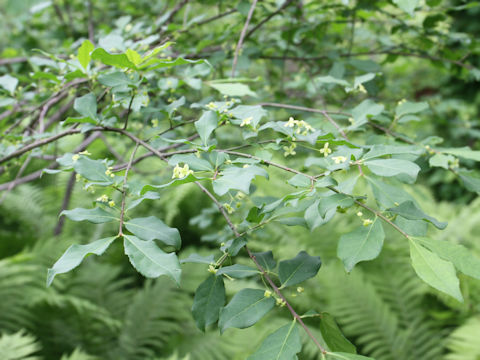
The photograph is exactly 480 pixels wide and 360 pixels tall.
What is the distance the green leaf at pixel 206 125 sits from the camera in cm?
54

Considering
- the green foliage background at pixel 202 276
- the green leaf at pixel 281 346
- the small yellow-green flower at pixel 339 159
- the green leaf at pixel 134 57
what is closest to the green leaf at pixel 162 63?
the green leaf at pixel 134 57

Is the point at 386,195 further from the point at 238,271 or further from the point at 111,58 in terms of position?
the point at 111,58

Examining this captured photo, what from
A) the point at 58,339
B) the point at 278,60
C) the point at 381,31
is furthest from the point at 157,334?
the point at 381,31

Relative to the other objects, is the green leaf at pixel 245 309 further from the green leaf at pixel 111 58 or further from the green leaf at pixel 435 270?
the green leaf at pixel 111 58

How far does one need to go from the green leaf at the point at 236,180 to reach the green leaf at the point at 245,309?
0.16 metres

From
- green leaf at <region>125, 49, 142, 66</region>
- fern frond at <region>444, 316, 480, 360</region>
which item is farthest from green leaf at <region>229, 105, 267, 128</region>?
fern frond at <region>444, 316, 480, 360</region>

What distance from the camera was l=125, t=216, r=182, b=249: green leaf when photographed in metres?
0.48

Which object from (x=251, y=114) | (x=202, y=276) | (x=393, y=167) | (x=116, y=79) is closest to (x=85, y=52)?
(x=116, y=79)

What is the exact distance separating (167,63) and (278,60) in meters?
0.77

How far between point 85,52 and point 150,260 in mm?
371

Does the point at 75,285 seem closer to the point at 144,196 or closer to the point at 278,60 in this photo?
the point at 278,60

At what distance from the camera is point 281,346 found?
1.50 feet

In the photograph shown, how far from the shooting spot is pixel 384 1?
44.0 inches

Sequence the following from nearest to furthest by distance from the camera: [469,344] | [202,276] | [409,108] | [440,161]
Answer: [440,161] → [409,108] → [469,344] → [202,276]
